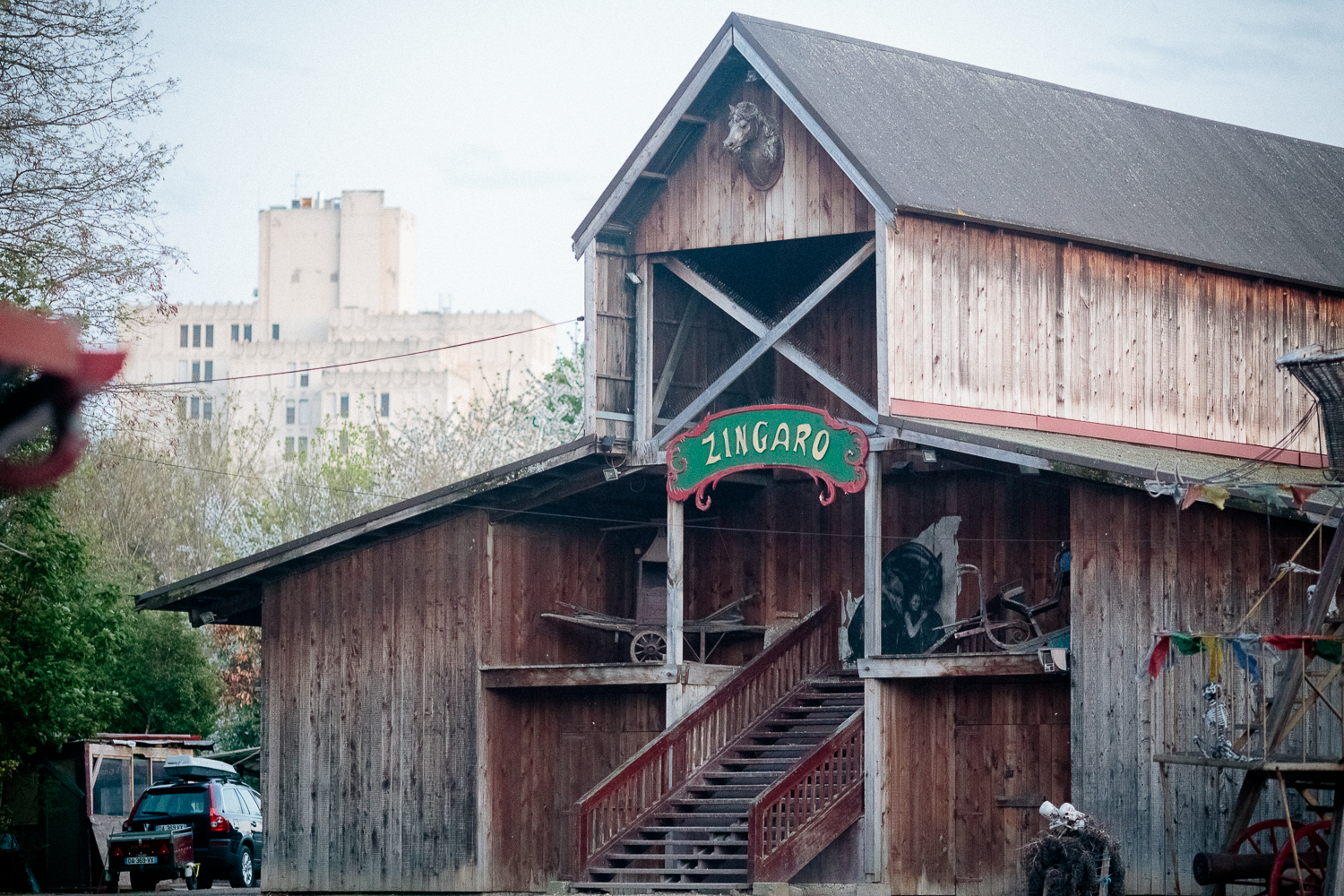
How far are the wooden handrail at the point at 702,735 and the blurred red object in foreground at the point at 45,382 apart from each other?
1942 centimetres

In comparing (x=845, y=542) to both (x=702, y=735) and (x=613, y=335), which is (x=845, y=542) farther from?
(x=613, y=335)

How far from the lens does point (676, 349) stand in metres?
28.5

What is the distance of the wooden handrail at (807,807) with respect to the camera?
23016 millimetres

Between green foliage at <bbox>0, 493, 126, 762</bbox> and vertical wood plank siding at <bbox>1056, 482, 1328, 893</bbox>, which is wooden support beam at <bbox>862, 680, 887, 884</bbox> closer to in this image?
vertical wood plank siding at <bbox>1056, 482, 1328, 893</bbox>

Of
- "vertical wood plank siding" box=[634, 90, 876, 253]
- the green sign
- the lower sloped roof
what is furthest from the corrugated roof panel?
the green sign

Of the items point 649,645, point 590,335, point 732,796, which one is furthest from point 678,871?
point 590,335

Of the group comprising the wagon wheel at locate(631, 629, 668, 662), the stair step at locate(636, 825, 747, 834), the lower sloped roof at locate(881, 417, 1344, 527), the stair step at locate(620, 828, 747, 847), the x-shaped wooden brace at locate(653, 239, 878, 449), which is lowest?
the stair step at locate(620, 828, 747, 847)

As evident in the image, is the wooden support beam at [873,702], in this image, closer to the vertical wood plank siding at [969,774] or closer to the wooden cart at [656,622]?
the vertical wood plank siding at [969,774]

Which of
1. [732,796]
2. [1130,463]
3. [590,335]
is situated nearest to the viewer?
[1130,463]

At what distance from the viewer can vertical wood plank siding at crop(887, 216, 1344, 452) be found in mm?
25125

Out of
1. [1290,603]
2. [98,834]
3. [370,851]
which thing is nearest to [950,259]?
[1290,603]

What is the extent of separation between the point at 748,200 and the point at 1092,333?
17.6 ft

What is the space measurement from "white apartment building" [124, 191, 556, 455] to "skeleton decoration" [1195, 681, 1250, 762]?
107 metres

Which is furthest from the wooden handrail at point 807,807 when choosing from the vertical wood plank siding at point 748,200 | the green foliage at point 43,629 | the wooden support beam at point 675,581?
the green foliage at point 43,629
